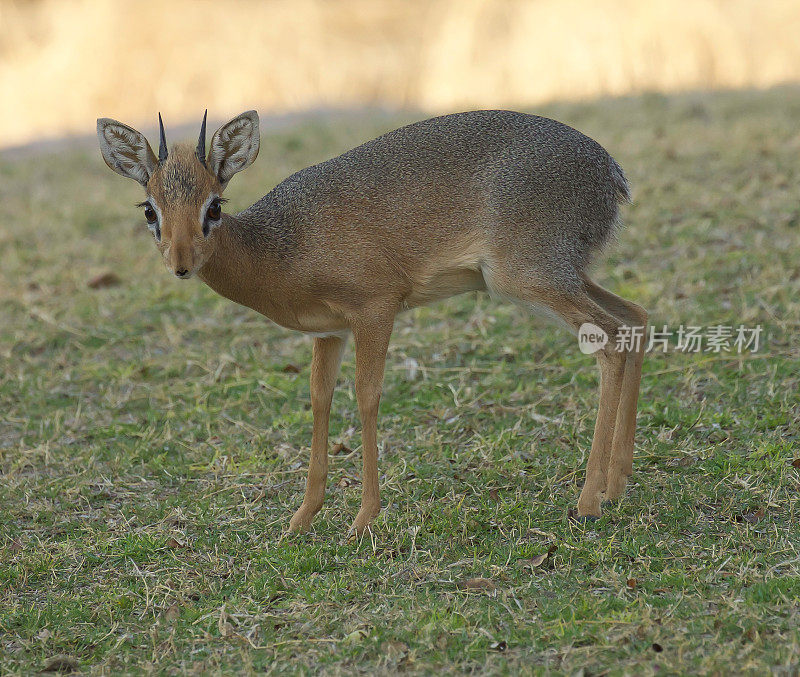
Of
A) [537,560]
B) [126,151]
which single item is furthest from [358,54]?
[537,560]

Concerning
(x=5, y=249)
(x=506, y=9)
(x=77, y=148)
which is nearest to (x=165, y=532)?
(x=5, y=249)

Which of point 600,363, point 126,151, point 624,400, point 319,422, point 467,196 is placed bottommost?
point 319,422

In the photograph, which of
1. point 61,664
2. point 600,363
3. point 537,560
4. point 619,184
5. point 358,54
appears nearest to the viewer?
point 61,664

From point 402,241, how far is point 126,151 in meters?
1.23

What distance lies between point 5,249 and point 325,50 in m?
10.0

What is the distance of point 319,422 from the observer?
4.68 meters

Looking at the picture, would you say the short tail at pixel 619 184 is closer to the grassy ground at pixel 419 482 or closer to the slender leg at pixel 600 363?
the slender leg at pixel 600 363

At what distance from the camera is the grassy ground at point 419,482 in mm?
3600

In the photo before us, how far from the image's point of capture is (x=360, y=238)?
4.45 m

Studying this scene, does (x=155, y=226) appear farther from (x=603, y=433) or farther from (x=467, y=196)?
(x=603, y=433)

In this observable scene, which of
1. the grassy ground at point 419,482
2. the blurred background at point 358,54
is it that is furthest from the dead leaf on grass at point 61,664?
the blurred background at point 358,54

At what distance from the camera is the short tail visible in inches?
189

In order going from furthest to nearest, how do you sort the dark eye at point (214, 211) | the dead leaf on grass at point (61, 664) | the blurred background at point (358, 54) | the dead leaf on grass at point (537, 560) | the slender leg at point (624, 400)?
the blurred background at point (358, 54) → the slender leg at point (624, 400) → the dark eye at point (214, 211) → the dead leaf on grass at point (537, 560) → the dead leaf on grass at point (61, 664)

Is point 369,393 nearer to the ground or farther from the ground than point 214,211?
nearer to the ground
